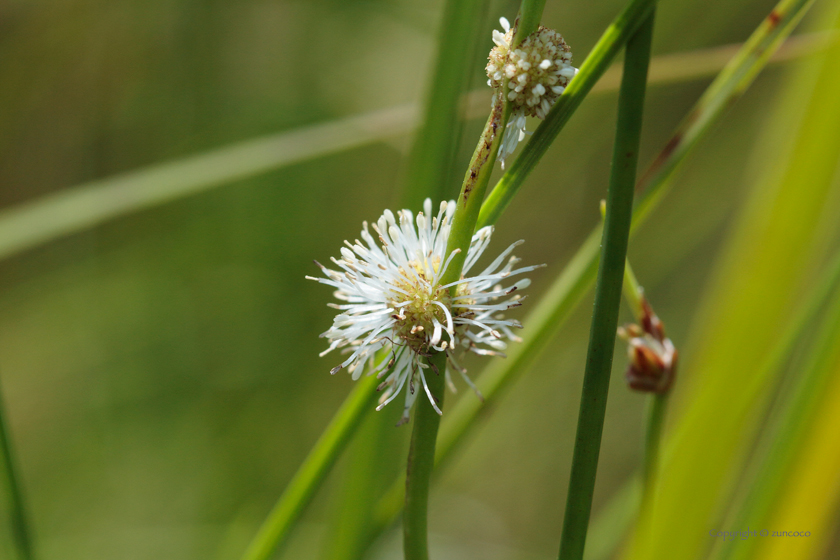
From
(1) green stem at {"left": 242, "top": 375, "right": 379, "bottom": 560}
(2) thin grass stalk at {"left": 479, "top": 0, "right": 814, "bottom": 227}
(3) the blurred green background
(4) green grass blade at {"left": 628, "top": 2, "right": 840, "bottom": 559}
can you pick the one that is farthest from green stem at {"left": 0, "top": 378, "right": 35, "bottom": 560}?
(3) the blurred green background

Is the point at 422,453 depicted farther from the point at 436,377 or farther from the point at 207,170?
the point at 207,170

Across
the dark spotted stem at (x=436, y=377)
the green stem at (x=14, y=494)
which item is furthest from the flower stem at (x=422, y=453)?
the green stem at (x=14, y=494)

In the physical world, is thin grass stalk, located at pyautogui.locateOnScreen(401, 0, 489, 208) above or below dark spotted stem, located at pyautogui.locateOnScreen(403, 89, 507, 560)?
above

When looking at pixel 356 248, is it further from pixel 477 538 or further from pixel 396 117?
pixel 477 538

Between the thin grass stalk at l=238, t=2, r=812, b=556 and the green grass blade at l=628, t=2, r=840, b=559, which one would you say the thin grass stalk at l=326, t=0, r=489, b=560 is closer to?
the thin grass stalk at l=238, t=2, r=812, b=556

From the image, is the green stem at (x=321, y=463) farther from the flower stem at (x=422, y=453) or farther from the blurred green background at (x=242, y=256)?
the blurred green background at (x=242, y=256)

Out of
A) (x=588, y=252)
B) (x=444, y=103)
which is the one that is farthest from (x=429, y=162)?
(x=588, y=252)

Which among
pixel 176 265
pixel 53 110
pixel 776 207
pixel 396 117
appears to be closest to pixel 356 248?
pixel 776 207
